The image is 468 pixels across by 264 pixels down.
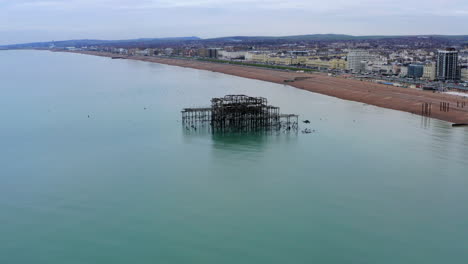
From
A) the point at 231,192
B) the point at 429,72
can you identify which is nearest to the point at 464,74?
the point at 429,72

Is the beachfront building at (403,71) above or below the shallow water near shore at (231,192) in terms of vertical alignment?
above

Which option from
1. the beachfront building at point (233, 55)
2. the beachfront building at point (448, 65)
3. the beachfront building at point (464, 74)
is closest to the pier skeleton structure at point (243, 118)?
the beachfront building at point (448, 65)

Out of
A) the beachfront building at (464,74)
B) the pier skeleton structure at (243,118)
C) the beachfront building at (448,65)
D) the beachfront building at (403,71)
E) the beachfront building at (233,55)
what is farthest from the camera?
the beachfront building at (233,55)

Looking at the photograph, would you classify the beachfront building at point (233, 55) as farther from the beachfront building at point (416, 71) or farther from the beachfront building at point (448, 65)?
the beachfront building at point (448, 65)

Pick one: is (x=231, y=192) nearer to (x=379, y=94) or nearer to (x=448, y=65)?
(x=379, y=94)

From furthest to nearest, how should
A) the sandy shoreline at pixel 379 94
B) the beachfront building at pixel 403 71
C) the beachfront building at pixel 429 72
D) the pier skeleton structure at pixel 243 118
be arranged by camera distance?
the beachfront building at pixel 403 71, the beachfront building at pixel 429 72, the sandy shoreline at pixel 379 94, the pier skeleton structure at pixel 243 118
